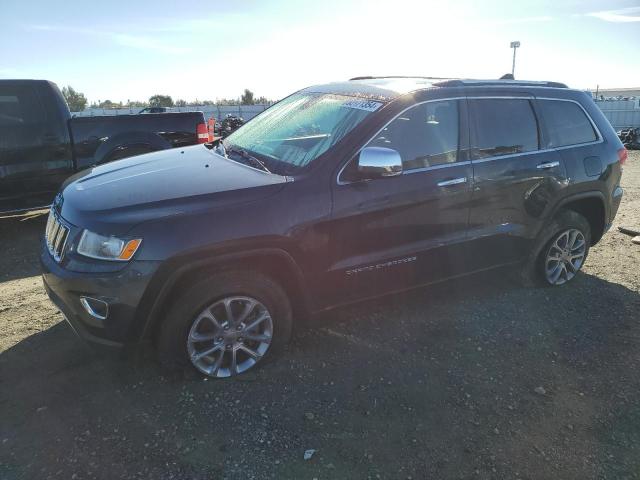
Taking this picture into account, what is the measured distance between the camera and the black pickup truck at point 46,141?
5.73 m

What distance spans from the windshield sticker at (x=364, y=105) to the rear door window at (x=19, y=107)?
4524mm

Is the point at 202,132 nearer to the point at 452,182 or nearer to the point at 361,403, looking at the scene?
the point at 452,182

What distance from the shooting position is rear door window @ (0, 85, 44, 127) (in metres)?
5.73

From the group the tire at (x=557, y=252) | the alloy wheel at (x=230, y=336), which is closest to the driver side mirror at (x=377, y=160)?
the alloy wheel at (x=230, y=336)

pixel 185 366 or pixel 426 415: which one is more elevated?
pixel 185 366

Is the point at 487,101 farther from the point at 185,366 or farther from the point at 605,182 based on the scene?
the point at 185,366

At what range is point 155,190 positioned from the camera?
2.82m

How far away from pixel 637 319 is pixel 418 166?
8.04 feet

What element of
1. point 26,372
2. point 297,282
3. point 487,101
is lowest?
point 26,372

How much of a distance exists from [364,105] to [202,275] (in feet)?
5.42

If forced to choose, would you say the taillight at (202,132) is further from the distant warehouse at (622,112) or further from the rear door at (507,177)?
the distant warehouse at (622,112)

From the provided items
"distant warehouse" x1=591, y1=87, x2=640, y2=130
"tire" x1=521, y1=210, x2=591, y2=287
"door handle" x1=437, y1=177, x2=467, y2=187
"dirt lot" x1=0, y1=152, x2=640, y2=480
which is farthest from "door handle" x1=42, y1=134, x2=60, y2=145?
"distant warehouse" x1=591, y1=87, x2=640, y2=130

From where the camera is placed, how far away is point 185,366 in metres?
2.91

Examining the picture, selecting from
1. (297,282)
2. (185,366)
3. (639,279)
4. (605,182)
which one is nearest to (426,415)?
(297,282)
